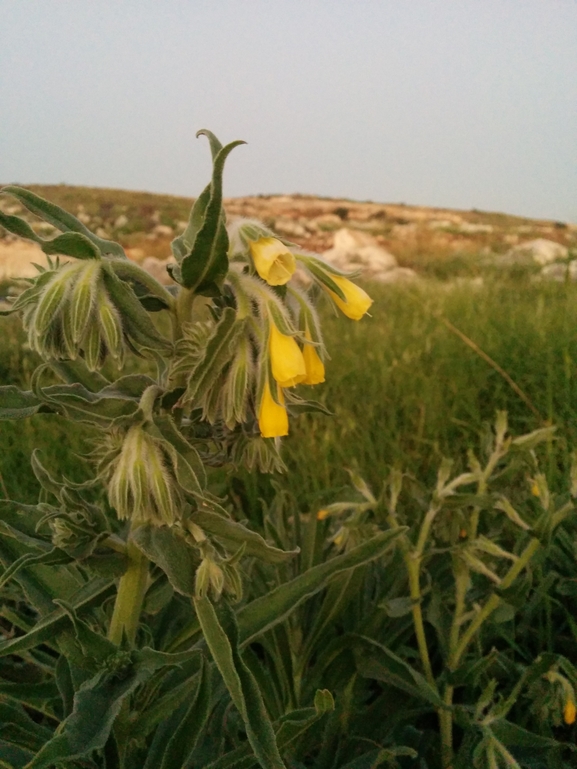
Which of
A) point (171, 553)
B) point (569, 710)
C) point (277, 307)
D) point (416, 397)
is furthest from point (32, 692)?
point (416, 397)

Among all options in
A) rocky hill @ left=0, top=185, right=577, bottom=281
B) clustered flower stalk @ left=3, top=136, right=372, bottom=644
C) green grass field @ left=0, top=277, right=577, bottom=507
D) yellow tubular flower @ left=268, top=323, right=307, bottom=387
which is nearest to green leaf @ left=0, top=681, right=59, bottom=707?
clustered flower stalk @ left=3, top=136, right=372, bottom=644

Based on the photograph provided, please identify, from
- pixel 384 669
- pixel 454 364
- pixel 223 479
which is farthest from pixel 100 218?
pixel 384 669

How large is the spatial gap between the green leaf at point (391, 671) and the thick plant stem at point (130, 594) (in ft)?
1.56

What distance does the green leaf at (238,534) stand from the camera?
86 cm

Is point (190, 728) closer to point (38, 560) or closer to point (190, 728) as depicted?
point (190, 728)

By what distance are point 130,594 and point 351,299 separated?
1.77ft

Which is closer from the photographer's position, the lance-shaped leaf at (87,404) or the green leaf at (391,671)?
the lance-shaped leaf at (87,404)

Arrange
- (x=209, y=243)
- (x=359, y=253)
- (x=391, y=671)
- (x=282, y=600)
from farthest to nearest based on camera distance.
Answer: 1. (x=359, y=253)
2. (x=391, y=671)
3. (x=282, y=600)
4. (x=209, y=243)

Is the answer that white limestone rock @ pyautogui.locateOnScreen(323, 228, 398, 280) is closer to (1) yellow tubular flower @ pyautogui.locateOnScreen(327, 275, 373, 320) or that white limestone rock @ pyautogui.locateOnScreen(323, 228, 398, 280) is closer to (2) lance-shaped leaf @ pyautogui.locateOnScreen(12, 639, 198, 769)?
(1) yellow tubular flower @ pyautogui.locateOnScreen(327, 275, 373, 320)

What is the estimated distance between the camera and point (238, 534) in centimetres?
87

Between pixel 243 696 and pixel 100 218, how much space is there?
9143 mm

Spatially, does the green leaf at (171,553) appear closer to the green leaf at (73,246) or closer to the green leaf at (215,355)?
the green leaf at (215,355)

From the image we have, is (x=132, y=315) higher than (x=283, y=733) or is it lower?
higher

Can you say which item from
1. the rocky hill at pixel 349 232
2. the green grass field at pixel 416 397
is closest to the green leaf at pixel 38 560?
the green grass field at pixel 416 397
